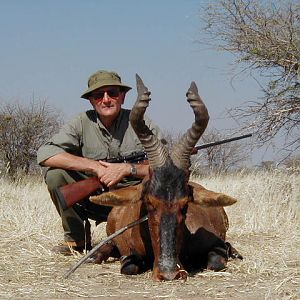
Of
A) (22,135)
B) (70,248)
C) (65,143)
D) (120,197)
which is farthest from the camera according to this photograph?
(22,135)

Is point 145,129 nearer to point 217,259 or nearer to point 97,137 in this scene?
point 217,259

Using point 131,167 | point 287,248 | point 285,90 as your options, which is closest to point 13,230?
point 131,167

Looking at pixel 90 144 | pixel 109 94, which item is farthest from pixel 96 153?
pixel 109 94

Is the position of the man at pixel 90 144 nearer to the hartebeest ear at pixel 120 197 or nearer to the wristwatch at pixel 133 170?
the wristwatch at pixel 133 170

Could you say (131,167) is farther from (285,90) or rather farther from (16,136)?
(16,136)

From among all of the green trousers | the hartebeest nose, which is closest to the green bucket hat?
the green trousers

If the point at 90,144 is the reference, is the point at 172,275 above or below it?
below

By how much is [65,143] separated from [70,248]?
41.4 inches

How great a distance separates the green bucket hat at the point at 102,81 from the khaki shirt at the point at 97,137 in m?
0.29

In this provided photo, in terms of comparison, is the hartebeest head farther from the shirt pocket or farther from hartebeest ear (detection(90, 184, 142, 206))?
the shirt pocket

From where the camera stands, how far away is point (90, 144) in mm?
6883

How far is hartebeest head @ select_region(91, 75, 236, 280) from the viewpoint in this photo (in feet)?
16.4

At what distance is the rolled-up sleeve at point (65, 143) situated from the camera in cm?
659

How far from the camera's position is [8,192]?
37.2ft
